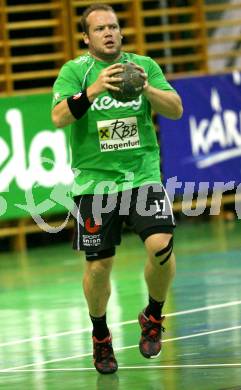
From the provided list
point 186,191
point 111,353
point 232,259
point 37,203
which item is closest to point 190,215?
point 186,191

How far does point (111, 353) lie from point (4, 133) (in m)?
8.03

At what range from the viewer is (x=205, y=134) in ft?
53.8

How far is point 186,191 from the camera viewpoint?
16.6 m

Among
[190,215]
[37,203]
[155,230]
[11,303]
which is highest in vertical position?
[155,230]

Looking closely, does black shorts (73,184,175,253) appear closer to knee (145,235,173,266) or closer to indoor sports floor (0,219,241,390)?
knee (145,235,173,266)

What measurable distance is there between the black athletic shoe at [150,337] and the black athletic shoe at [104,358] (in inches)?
7.8

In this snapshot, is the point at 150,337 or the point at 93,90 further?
the point at 150,337

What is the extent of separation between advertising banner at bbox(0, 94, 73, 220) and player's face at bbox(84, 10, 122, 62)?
7.79 meters

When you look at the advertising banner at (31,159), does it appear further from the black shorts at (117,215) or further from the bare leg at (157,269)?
the black shorts at (117,215)

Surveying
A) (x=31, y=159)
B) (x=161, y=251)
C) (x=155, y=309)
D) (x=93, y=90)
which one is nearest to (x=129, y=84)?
(x=93, y=90)

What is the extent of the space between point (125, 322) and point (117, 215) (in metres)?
2.17

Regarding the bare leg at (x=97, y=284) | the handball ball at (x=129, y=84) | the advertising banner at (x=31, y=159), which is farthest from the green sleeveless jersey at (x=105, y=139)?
the advertising banner at (x=31, y=159)

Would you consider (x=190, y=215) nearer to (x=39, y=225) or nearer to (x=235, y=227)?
(x=235, y=227)

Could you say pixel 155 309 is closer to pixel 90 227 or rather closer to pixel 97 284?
pixel 97 284
